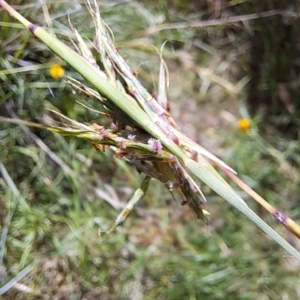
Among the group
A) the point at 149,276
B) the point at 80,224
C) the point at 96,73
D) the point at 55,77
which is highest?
the point at 96,73

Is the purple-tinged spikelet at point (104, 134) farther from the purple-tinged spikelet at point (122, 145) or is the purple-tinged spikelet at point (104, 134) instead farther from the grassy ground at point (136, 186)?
the grassy ground at point (136, 186)

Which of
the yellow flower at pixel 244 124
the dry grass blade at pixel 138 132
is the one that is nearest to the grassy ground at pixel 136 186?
the yellow flower at pixel 244 124

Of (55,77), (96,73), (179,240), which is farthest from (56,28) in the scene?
(179,240)

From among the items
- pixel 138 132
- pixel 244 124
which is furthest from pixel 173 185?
pixel 244 124

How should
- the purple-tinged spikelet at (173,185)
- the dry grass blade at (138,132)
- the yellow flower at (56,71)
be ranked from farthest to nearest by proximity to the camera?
1. the yellow flower at (56,71)
2. the purple-tinged spikelet at (173,185)
3. the dry grass blade at (138,132)

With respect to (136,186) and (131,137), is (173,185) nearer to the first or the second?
(131,137)

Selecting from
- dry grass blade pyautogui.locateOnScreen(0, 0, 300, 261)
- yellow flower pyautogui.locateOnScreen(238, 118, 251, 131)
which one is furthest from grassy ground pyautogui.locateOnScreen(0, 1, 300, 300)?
dry grass blade pyautogui.locateOnScreen(0, 0, 300, 261)

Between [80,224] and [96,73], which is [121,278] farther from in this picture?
[96,73]

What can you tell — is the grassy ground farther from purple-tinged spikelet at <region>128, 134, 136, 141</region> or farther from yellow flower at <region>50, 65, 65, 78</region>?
purple-tinged spikelet at <region>128, 134, 136, 141</region>
